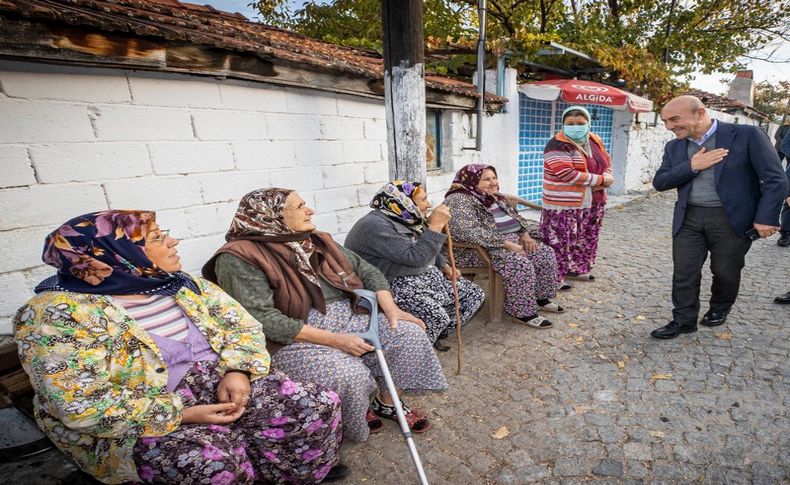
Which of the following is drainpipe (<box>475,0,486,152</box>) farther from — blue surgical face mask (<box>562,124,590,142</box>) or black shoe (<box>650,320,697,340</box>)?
black shoe (<box>650,320,697,340</box>)

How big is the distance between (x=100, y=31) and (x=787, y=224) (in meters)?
8.24

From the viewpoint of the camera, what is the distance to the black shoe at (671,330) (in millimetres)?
3416

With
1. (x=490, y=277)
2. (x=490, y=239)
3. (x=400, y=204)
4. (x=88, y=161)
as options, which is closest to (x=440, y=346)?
(x=490, y=277)

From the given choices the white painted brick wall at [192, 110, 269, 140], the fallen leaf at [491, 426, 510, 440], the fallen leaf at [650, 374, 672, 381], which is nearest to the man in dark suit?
the fallen leaf at [650, 374, 672, 381]

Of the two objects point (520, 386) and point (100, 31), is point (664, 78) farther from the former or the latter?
point (100, 31)

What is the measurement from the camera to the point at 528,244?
13.2 ft

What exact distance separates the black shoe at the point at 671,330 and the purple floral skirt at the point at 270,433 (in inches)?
113

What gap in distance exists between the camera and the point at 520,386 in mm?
2922

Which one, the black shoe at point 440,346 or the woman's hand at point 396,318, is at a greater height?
the woman's hand at point 396,318

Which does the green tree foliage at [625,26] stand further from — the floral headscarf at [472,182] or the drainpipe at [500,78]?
the floral headscarf at [472,182]

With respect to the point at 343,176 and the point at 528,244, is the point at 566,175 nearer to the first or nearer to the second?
the point at 528,244

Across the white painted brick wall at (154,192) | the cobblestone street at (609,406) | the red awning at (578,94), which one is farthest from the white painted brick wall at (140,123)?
the red awning at (578,94)

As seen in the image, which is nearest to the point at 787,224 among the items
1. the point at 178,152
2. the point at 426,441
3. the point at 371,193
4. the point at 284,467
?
the point at 371,193

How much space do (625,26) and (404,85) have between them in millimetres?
9304
